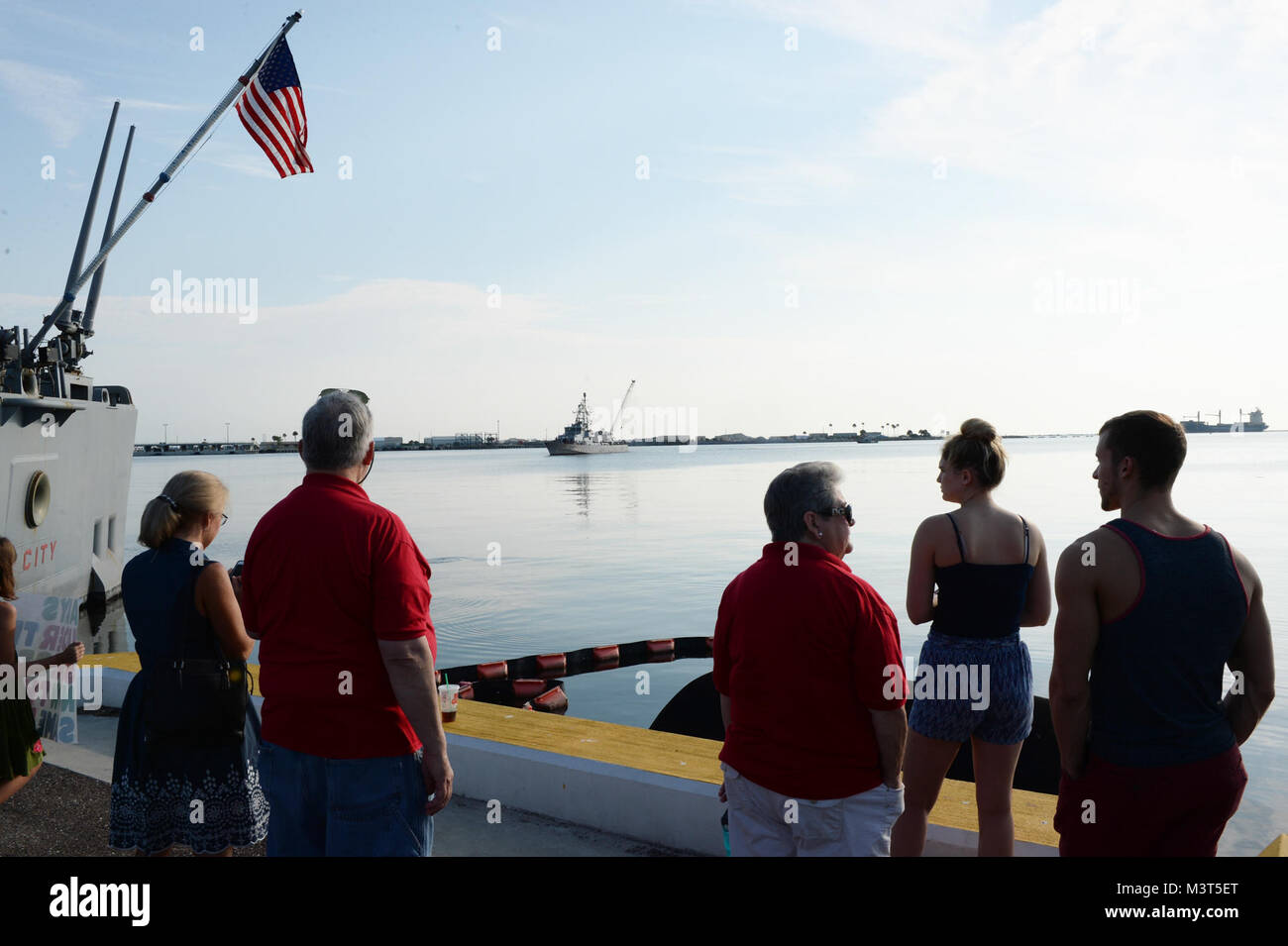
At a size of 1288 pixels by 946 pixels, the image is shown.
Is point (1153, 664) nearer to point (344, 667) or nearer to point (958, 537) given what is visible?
point (958, 537)

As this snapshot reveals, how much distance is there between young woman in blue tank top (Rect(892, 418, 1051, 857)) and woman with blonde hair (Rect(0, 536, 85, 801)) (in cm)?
410

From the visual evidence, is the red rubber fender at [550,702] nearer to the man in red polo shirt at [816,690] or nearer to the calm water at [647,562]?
the calm water at [647,562]

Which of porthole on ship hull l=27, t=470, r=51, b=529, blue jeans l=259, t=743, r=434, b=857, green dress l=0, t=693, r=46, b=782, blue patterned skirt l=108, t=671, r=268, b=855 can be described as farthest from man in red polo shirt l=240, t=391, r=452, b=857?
porthole on ship hull l=27, t=470, r=51, b=529

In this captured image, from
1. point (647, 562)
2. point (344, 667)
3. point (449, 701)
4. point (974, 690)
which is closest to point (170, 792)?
point (344, 667)

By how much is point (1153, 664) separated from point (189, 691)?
377cm

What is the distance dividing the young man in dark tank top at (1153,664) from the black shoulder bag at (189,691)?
3.38 metres

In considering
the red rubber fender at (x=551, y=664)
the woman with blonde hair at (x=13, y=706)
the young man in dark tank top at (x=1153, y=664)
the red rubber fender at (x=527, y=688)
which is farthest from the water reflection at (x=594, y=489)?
the young man in dark tank top at (x=1153, y=664)

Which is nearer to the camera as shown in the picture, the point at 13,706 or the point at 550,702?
the point at 13,706

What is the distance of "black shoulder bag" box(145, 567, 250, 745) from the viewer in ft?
11.9

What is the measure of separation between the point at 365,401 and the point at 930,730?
276cm

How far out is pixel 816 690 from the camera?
283 centimetres

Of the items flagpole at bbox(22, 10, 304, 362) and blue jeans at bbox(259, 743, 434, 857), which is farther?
flagpole at bbox(22, 10, 304, 362)

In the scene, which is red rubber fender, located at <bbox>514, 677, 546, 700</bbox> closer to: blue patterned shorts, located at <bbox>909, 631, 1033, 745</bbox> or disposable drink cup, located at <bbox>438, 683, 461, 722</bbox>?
disposable drink cup, located at <bbox>438, 683, 461, 722</bbox>

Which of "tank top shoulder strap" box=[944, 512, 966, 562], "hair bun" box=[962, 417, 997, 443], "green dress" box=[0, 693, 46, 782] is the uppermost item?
"hair bun" box=[962, 417, 997, 443]
